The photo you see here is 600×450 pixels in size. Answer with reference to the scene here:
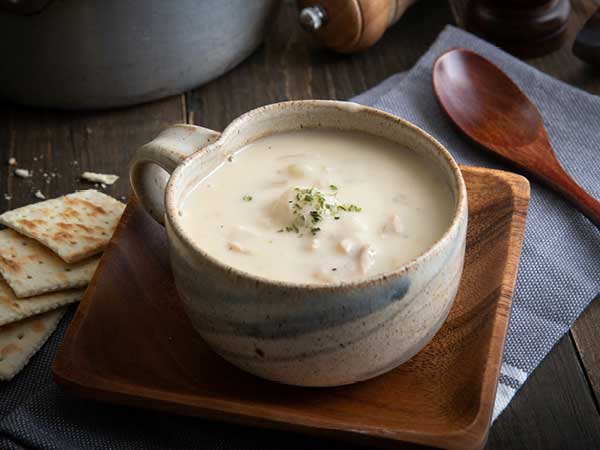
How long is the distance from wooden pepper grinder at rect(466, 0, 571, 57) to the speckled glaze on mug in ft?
3.08

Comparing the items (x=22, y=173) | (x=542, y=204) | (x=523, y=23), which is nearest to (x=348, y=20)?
(x=523, y=23)

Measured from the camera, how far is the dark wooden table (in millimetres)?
1308

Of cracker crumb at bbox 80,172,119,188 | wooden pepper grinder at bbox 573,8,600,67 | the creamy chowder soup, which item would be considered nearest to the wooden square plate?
the creamy chowder soup

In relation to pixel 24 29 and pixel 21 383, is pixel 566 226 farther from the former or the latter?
pixel 24 29

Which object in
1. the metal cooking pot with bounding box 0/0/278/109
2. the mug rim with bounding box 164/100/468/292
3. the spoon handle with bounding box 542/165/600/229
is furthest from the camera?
the metal cooking pot with bounding box 0/0/278/109

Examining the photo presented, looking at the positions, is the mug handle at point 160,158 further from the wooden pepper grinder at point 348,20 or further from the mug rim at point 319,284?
the wooden pepper grinder at point 348,20

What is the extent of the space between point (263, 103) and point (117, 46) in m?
0.36

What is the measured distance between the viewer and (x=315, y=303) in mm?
910

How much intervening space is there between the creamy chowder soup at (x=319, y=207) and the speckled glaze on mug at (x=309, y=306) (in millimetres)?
34

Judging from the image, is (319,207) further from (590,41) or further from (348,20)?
(590,41)

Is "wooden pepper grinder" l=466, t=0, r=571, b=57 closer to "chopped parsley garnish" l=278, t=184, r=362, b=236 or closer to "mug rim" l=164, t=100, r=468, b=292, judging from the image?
"mug rim" l=164, t=100, r=468, b=292

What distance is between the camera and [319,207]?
1.05 metres

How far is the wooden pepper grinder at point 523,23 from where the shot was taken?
1.93 m

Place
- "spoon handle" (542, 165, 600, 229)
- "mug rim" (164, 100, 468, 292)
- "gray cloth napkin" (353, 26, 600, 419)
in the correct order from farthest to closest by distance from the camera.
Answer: "spoon handle" (542, 165, 600, 229)
"gray cloth napkin" (353, 26, 600, 419)
"mug rim" (164, 100, 468, 292)
